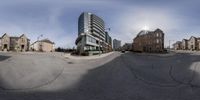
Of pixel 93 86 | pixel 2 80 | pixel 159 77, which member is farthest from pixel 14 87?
pixel 159 77

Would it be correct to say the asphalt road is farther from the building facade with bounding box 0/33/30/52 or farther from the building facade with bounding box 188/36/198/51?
the building facade with bounding box 188/36/198/51

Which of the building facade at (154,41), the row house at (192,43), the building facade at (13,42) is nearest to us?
the building facade at (13,42)

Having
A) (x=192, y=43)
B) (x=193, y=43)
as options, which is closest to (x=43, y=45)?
(x=193, y=43)

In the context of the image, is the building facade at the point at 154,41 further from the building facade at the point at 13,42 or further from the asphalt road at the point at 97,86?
the asphalt road at the point at 97,86

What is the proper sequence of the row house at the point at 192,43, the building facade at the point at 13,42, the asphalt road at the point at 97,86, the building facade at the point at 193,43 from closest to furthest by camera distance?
the asphalt road at the point at 97,86
the building facade at the point at 13,42
the row house at the point at 192,43
the building facade at the point at 193,43

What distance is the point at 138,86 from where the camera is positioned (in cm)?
1625

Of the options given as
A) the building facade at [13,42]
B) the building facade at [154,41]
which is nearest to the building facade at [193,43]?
the building facade at [154,41]

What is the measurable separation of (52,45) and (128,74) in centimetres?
12537

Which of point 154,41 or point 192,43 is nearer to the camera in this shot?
point 154,41

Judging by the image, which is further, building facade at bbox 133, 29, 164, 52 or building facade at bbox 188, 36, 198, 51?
building facade at bbox 188, 36, 198, 51

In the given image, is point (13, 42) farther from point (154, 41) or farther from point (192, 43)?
point (192, 43)

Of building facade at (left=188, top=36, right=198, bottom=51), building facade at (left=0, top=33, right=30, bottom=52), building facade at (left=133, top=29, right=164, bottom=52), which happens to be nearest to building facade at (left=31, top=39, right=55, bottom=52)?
building facade at (left=0, top=33, right=30, bottom=52)

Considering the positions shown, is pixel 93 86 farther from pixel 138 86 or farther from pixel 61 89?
pixel 138 86

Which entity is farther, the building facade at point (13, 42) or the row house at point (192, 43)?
the row house at point (192, 43)
